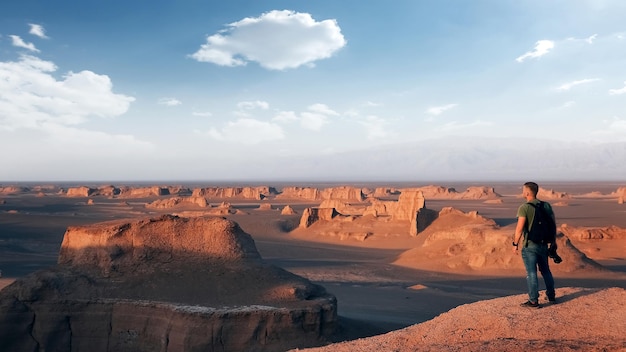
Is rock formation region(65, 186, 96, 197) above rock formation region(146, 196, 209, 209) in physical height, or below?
above

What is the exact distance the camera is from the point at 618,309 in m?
7.13

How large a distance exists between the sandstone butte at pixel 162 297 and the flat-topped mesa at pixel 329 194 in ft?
252

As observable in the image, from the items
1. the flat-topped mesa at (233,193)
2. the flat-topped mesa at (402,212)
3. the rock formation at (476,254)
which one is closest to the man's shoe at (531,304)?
the rock formation at (476,254)

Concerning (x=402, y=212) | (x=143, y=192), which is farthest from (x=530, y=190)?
(x=143, y=192)

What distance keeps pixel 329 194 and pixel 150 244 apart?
82948 millimetres

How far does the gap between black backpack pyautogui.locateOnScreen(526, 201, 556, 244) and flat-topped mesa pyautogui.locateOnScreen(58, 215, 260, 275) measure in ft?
28.5

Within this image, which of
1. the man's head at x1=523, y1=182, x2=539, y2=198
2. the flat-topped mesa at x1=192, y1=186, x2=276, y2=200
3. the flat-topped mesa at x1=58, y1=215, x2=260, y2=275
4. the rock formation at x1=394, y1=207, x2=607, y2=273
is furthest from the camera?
the flat-topped mesa at x1=192, y1=186, x2=276, y2=200

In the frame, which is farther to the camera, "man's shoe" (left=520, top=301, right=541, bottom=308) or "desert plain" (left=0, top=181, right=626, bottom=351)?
"desert plain" (left=0, top=181, right=626, bottom=351)

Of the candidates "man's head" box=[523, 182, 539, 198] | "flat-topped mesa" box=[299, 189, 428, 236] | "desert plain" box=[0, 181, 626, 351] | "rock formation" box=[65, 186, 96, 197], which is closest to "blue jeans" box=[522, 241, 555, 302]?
"desert plain" box=[0, 181, 626, 351]

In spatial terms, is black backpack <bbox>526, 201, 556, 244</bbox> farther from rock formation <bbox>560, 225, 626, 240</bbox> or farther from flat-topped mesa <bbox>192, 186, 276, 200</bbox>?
flat-topped mesa <bbox>192, 186, 276, 200</bbox>

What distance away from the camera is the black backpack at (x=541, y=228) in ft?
24.7

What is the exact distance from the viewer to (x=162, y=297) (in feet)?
42.2

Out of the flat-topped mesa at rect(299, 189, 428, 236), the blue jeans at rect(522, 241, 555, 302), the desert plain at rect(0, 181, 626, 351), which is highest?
the blue jeans at rect(522, 241, 555, 302)

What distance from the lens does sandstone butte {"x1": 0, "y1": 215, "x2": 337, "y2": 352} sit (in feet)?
39.2
